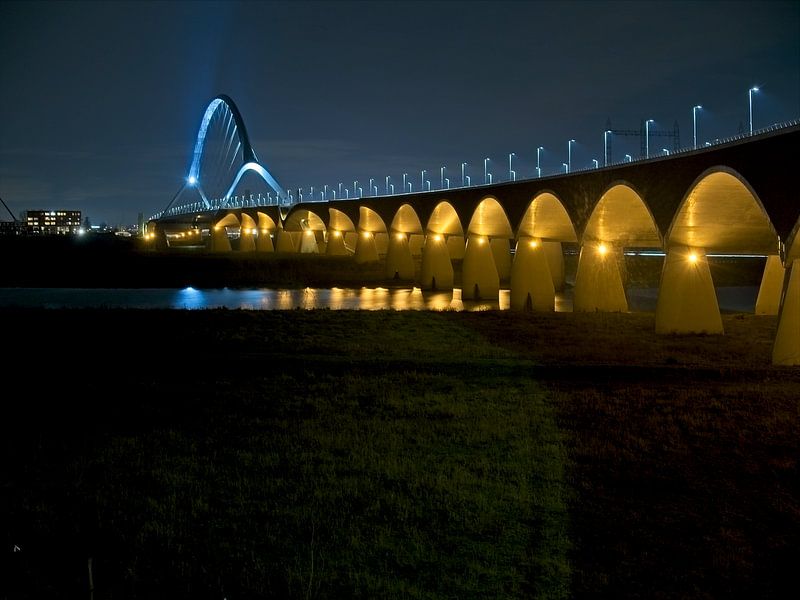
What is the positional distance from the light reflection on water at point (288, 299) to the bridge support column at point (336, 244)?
132 feet

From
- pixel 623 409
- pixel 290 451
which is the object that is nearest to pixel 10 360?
pixel 290 451

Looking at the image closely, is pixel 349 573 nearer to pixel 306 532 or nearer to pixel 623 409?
pixel 306 532

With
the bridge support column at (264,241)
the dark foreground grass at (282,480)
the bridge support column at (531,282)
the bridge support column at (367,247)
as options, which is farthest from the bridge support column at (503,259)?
the bridge support column at (264,241)

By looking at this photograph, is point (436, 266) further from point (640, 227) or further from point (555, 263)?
point (640, 227)

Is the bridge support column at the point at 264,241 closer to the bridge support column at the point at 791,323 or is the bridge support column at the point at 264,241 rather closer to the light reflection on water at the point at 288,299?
the light reflection on water at the point at 288,299

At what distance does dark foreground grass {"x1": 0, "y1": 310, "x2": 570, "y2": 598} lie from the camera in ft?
28.3

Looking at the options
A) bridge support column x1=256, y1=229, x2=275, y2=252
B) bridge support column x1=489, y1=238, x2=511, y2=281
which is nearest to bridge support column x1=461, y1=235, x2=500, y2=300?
bridge support column x1=489, y1=238, x2=511, y2=281

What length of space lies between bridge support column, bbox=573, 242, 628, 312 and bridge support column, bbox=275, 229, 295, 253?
9316 cm

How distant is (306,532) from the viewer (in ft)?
32.3

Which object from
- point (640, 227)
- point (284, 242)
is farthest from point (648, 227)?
point (284, 242)

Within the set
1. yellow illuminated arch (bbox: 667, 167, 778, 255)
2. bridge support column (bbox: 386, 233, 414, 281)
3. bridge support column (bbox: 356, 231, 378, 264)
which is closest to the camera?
yellow illuminated arch (bbox: 667, 167, 778, 255)

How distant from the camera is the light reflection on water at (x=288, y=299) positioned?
5778 cm

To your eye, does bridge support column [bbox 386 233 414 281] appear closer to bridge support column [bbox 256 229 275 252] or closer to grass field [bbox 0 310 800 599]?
bridge support column [bbox 256 229 275 252]

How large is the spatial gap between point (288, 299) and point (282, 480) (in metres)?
51.8
